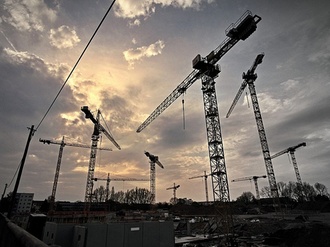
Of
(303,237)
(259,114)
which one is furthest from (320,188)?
(303,237)

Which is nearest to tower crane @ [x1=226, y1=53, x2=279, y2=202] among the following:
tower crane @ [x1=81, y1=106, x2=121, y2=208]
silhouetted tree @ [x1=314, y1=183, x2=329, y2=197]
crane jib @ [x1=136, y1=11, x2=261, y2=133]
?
crane jib @ [x1=136, y1=11, x2=261, y2=133]

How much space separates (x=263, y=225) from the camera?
3005 cm

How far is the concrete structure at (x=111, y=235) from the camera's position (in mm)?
16906

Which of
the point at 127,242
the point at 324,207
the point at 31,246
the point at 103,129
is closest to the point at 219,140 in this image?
the point at 127,242

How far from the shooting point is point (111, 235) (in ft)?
57.7

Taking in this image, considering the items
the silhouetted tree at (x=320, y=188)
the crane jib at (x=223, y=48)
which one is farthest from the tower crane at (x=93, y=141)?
the silhouetted tree at (x=320, y=188)

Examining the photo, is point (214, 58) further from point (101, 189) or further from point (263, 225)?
point (101, 189)

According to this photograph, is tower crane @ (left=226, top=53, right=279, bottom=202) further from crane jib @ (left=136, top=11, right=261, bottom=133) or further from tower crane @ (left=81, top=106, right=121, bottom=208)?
tower crane @ (left=81, top=106, right=121, bottom=208)

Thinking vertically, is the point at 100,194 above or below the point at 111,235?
above

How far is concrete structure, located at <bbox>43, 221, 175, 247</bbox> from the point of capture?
16906 millimetres

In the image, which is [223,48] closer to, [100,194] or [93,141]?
[93,141]

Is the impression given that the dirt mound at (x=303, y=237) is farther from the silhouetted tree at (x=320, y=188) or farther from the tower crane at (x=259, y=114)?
the silhouetted tree at (x=320, y=188)

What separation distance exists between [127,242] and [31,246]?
18.7 m

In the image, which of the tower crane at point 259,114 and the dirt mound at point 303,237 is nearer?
the dirt mound at point 303,237
